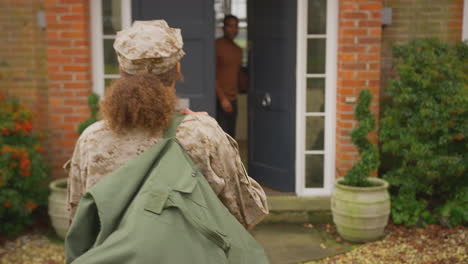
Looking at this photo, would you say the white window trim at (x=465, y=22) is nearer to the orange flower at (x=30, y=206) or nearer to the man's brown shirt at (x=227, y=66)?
the man's brown shirt at (x=227, y=66)

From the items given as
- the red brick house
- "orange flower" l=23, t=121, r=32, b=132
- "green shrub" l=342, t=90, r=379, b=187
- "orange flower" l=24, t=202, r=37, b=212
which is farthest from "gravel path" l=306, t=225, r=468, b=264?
"orange flower" l=23, t=121, r=32, b=132

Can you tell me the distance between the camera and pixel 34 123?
17.6 ft

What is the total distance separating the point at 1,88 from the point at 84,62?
95 centimetres

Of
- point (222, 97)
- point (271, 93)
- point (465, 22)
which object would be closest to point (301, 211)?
point (271, 93)

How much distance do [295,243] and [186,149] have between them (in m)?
3.47

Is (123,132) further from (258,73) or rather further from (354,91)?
(258,73)

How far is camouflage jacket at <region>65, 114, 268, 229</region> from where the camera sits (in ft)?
5.74

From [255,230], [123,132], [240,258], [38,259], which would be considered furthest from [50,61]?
[240,258]

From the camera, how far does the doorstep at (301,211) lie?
5.48m

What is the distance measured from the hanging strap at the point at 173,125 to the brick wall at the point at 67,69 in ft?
12.0

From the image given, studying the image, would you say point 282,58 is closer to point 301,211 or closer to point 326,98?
point 326,98

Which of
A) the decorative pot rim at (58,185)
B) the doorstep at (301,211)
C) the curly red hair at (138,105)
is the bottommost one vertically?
the doorstep at (301,211)

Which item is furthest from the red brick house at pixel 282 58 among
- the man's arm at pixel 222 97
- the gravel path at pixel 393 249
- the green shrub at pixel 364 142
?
the gravel path at pixel 393 249

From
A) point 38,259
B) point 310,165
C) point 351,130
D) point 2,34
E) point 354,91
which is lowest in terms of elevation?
point 38,259
